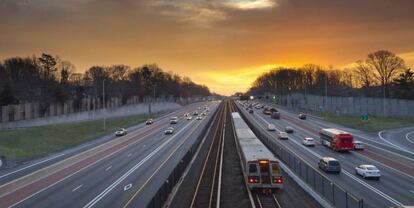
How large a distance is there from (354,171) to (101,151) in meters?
35.7

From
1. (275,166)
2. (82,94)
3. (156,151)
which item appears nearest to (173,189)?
(275,166)

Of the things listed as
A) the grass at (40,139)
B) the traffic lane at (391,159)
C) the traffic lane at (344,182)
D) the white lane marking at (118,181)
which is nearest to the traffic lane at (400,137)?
the traffic lane at (391,159)

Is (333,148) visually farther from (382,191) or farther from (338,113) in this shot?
(338,113)

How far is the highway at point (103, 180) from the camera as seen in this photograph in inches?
1235

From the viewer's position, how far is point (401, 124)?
97250 mm

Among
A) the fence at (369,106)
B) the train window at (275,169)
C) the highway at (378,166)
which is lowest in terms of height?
the highway at (378,166)

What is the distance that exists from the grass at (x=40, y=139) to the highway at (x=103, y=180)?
6.13 meters

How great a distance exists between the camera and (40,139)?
72500 millimetres

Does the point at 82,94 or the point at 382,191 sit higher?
the point at 82,94

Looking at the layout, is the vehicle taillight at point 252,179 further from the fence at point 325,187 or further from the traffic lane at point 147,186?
the traffic lane at point 147,186

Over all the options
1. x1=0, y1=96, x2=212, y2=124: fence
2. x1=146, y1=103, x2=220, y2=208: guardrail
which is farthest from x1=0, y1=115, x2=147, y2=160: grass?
x1=146, y1=103, x2=220, y2=208: guardrail

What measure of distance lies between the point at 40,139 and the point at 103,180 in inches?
1478

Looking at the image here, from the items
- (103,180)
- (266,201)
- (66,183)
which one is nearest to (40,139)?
(66,183)

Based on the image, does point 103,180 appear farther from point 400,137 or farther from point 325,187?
point 400,137
